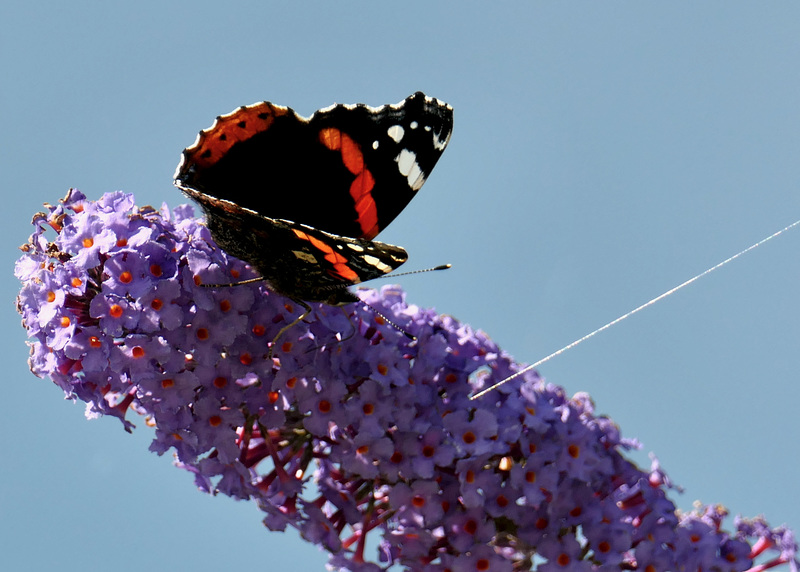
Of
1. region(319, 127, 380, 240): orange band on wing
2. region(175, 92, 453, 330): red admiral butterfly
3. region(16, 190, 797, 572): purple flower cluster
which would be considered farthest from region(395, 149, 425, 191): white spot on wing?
region(16, 190, 797, 572): purple flower cluster

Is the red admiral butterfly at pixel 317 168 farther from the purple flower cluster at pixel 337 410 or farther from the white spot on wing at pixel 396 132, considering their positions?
the purple flower cluster at pixel 337 410

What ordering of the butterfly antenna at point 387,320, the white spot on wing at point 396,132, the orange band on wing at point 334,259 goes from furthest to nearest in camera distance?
1. the white spot on wing at point 396,132
2. the butterfly antenna at point 387,320
3. the orange band on wing at point 334,259

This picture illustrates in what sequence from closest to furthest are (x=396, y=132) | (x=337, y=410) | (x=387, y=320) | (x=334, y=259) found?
1. (x=334, y=259)
2. (x=337, y=410)
3. (x=387, y=320)
4. (x=396, y=132)

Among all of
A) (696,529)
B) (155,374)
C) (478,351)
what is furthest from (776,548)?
(155,374)

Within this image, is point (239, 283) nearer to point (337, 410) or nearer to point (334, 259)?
point (334, 259)

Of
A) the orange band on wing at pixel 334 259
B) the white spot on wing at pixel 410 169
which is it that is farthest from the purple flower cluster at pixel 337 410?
the white spot on wing at pixel 410 169

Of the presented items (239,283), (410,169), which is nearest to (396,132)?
(410,169)
